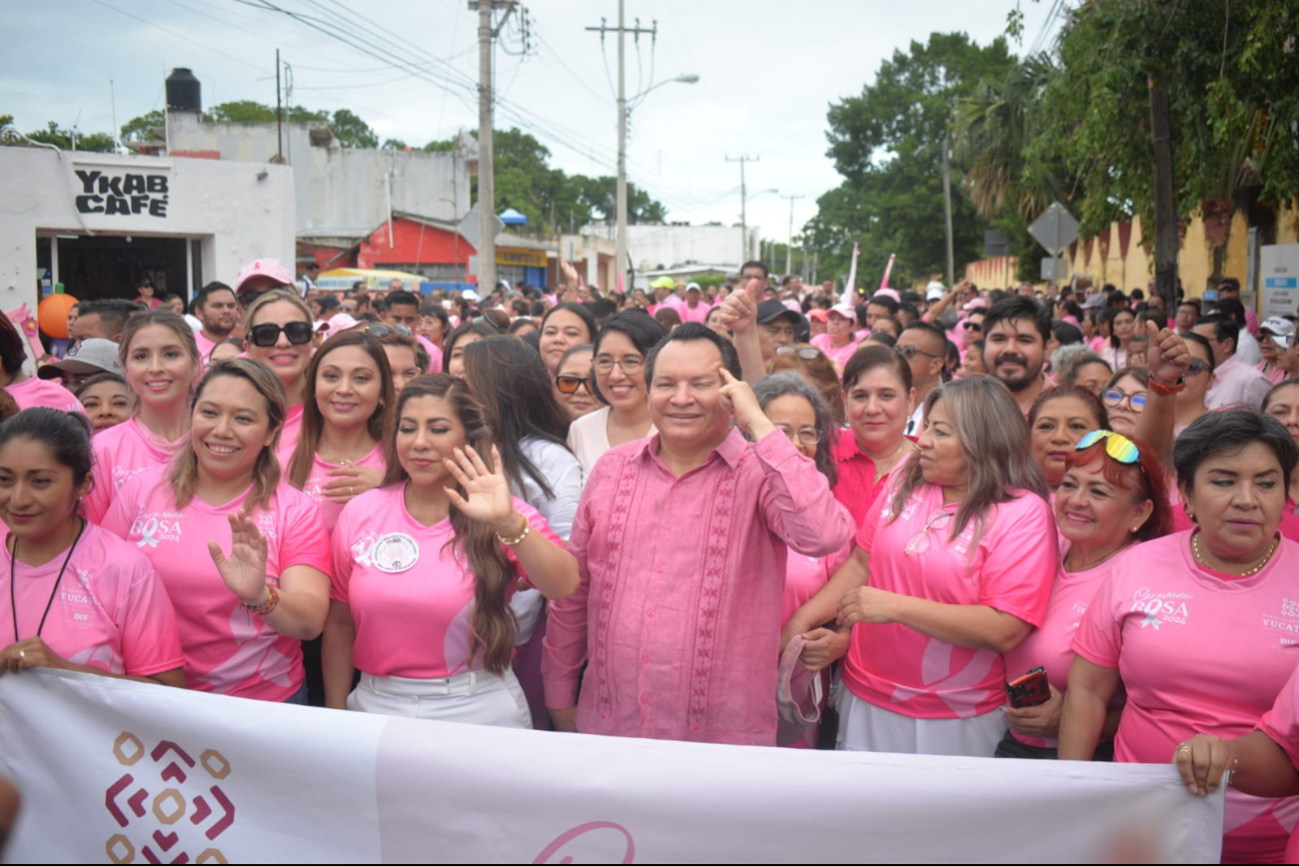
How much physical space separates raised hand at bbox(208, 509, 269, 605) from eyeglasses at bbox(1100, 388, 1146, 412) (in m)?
3.79

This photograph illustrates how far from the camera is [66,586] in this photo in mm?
3012

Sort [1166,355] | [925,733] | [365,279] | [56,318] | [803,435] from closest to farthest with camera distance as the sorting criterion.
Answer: [925,733] → [1166,355] → [803,435] → [56,318] → [365,279]

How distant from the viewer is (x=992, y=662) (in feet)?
10.6

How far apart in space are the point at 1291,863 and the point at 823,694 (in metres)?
1.50

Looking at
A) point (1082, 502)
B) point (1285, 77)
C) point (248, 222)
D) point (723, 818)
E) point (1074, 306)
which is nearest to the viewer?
point (723, 818)

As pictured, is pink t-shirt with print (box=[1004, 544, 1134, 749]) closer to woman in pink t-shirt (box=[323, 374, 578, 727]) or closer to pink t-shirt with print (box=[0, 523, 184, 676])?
woman in pink t-shirt (box=[323, 374, 578, 727])

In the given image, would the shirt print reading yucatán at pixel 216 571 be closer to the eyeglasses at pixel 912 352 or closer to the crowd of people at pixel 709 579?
the crowd of people at pixel 709 579

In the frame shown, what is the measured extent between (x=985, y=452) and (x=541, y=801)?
177 centimetres

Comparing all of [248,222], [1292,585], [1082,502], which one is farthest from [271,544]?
[248,222]

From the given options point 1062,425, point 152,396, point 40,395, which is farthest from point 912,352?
point 40,395

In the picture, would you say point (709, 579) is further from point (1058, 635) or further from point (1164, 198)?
point (1164, 198)

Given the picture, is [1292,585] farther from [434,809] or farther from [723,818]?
[434,809]

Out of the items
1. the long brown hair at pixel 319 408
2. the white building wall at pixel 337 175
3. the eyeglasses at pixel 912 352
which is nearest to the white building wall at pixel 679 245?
the white building wall at pixel 337 175

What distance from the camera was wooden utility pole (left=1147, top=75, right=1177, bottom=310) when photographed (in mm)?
10242
